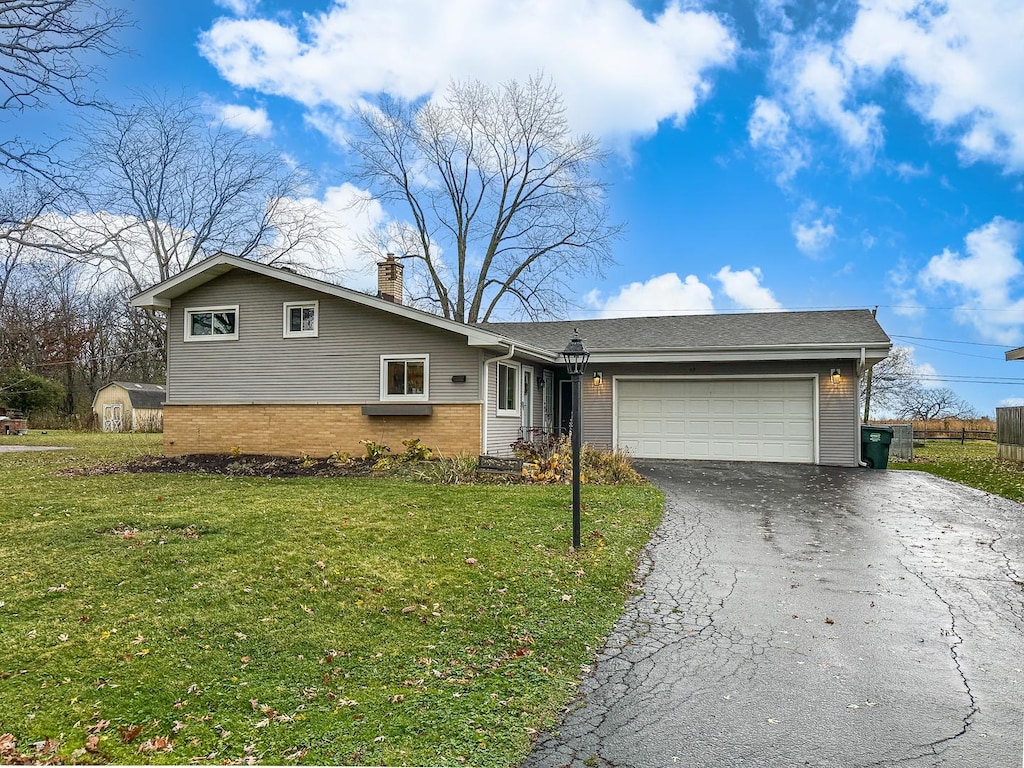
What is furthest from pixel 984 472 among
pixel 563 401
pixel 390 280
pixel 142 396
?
pixel 142 396

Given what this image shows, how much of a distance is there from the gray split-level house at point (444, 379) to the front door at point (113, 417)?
1662cm

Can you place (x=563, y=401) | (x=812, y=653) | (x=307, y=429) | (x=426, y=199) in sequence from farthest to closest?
1. (x=426, y=199)
2. (x=563, y=401)
3. (x=307, y=429)
4. (x=812, y=653)

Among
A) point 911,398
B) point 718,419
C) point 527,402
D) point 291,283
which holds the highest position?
point 291,283

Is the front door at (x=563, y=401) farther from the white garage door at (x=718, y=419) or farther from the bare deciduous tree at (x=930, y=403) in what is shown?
the bare deciduous tree at (x=930, y=403)

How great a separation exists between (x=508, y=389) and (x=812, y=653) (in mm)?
11157

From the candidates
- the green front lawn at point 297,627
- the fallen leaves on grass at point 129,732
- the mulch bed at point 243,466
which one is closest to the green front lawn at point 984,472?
the green front lawn at point 297,627

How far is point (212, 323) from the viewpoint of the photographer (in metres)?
15.5

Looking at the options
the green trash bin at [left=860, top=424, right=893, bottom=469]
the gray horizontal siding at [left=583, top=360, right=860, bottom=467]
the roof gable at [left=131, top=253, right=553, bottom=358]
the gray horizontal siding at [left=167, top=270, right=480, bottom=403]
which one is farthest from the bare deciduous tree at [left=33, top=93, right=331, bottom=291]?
the green trash bin at [left=860, top=424, right=893, bottom=469]

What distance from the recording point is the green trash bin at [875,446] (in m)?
15.0

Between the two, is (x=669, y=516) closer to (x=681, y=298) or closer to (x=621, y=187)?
(x=621, y=187)

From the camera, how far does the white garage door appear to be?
15641mm

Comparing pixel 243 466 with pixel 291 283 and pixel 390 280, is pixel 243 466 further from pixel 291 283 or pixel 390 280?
pixel 390 280

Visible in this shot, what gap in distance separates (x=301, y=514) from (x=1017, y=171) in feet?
37.7

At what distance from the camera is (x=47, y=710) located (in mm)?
3229
